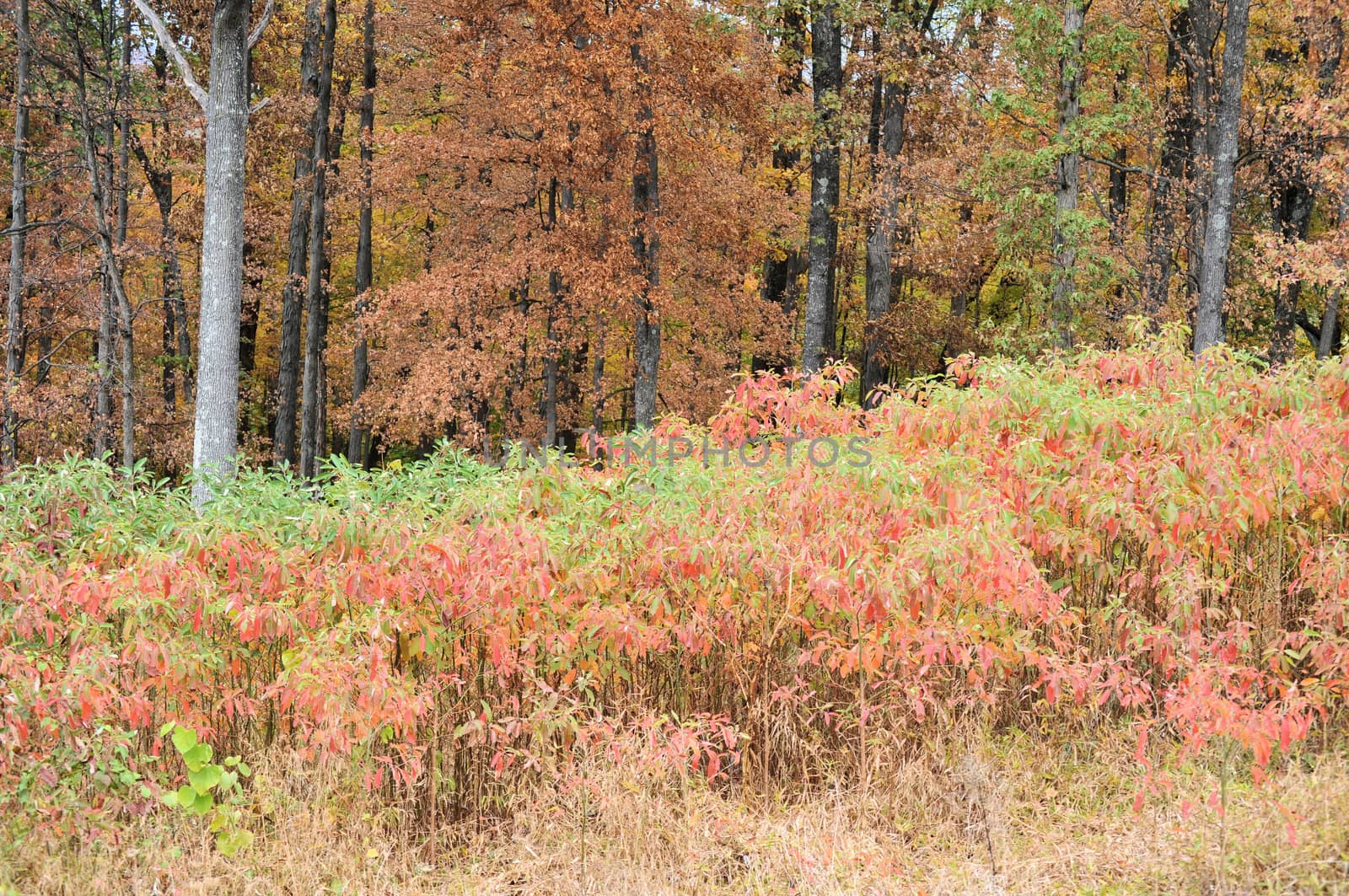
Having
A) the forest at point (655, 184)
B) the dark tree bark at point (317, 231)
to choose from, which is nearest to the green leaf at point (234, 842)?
the forest at point (655, 184)

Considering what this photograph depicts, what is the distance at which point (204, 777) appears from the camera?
4492mm

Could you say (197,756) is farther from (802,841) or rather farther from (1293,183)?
(1293,183)

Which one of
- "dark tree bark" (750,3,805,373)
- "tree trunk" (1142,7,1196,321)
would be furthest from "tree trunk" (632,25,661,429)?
"tree trunk" (1142,7,1196,321)

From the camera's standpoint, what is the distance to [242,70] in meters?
8.59

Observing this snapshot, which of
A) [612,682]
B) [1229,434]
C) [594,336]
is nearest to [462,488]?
[612,682]

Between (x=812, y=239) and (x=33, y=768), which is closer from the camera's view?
(x=33, y=768)

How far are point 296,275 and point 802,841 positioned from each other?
1638cm

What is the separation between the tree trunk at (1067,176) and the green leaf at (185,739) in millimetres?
12767

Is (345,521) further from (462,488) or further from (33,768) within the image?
(33,768)

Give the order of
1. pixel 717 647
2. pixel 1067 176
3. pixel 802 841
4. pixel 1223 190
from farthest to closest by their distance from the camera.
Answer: pixel 1067 176, pixel 1223 190, pixel 717 647, pixel 802 841

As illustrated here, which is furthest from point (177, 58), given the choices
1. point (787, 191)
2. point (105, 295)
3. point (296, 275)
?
point (787, 191)

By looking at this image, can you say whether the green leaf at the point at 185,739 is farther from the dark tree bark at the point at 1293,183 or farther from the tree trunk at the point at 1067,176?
the dark tree bark at the point at 1293,183

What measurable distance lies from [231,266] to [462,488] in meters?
4.46

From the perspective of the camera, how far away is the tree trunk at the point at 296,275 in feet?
59.9
